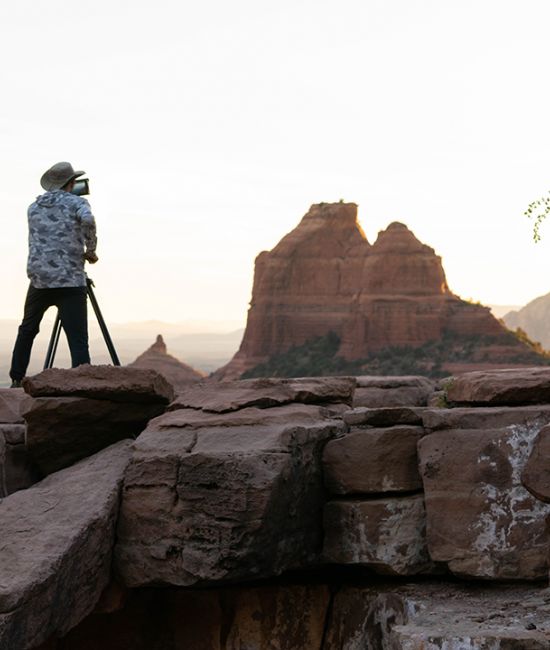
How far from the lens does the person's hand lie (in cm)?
903

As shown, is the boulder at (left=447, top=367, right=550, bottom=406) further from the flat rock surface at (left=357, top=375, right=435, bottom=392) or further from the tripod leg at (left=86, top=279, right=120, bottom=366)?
the tripod leg at (left=86, top=279, right=120, bottom=366)

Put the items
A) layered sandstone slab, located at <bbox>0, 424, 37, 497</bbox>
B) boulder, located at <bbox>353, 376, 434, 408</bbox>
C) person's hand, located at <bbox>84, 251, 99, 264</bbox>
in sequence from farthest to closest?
boulder, located at <bbox>353, 376, 434, 408</bbox> < person's hand, located at <bbox>84, 251, 99, 264</bbox> < layered sandstone slab, located at <bbox>0, 424, 37, 497</bbox>

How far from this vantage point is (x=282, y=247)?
97.1 metres

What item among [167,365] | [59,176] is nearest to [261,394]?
[59,176]

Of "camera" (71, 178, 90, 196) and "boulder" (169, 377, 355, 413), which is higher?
"camera" (71, 178, 90, 196)

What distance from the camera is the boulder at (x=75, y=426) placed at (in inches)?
309

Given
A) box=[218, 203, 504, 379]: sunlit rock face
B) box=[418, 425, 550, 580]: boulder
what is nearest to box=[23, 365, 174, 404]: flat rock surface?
box=[418, 425, 550, 580]: boulder

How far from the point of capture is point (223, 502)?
6789mm

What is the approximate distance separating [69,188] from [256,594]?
371 centimetres

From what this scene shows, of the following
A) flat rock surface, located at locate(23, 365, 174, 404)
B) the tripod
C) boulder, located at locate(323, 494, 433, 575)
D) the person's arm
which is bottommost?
boulder, located at locate(323, 494, 433, 575)

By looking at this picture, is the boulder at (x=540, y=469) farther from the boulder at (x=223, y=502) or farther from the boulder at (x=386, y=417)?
the boulder at (x=223, y=502)

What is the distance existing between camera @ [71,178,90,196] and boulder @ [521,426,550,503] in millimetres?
4439

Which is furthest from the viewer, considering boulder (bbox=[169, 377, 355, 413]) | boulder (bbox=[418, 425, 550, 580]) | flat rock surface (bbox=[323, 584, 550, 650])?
boulder (bbox=[169, 377, 355, 413])

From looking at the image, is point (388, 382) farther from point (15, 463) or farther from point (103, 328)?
point (15, 463)
